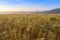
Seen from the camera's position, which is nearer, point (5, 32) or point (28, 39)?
point (28, 39)

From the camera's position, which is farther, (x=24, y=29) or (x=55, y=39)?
(x=24, y=29)

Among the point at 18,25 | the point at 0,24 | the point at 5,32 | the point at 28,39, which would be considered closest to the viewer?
the point at 28,39

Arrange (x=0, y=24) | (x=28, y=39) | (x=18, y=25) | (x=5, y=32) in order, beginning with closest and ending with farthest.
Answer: (x=28, y=39) → (x=5, y=32) → (x=18, y=25) → (x=0, y=24)

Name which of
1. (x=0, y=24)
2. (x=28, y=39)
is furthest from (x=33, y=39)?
(x=0, y=24)

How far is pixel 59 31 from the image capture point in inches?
194

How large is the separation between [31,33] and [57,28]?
68 cm

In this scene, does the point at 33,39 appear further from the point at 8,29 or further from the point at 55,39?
the point at 8,29

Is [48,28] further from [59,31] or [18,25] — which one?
[18,25]

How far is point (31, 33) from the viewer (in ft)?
15.6

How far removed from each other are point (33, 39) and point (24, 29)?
0.45 m

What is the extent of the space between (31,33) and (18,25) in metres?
0.60

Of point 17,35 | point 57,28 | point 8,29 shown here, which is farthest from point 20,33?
point 57,28

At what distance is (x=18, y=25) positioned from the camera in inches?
206

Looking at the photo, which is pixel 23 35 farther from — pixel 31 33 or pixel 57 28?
pixel 57 28
